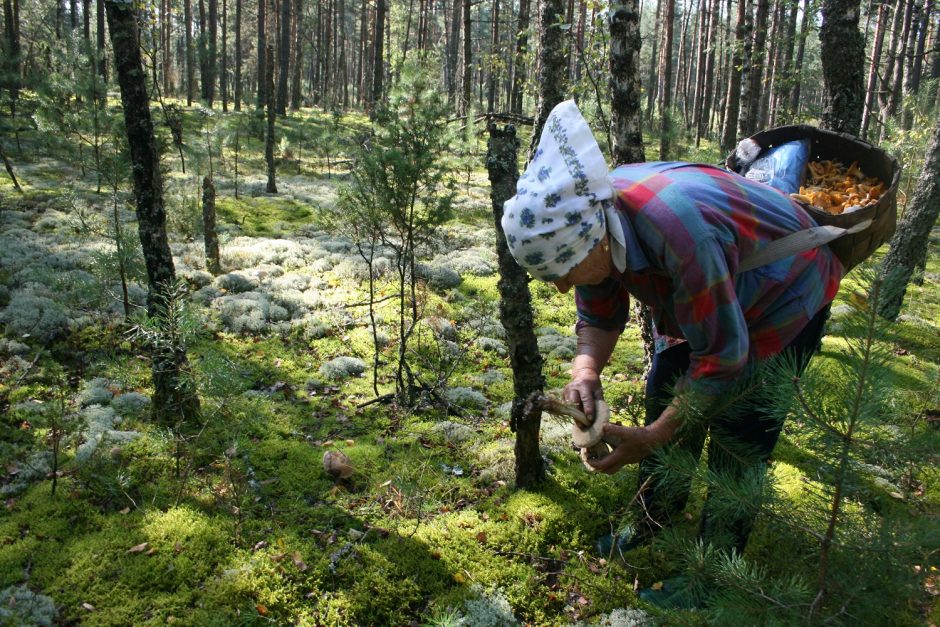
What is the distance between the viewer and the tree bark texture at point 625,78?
4773 millimetres

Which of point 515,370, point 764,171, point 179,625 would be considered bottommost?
point 179,625

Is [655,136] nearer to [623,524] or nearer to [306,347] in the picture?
[306,347]

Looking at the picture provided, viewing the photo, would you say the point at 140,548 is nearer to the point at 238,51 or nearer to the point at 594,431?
the point at 594,431

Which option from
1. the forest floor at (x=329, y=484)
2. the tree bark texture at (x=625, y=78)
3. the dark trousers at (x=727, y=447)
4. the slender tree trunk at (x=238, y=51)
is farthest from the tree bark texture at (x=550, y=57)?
the slender tree trunk at (x=238, y=51)

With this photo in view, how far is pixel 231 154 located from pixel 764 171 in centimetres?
2000

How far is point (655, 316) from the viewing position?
8.14 feet

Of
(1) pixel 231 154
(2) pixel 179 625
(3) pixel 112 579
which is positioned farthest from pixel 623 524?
(1) pixel 231 154

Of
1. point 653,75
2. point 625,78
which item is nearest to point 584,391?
point 625,78

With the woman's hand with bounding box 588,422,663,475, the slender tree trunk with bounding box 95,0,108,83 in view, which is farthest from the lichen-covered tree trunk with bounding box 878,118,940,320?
the slender tree trunk with bounding box 95,0,108,83

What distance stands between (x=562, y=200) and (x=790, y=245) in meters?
0.88

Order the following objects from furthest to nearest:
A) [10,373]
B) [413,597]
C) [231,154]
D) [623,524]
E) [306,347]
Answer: [231,154], [306,347], [10,373], [413,597], [623,524]

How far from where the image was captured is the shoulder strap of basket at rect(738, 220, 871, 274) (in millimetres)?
2008

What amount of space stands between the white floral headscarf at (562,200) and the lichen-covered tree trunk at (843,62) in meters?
4.74

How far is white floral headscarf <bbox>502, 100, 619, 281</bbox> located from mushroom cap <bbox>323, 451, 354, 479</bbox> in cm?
292
